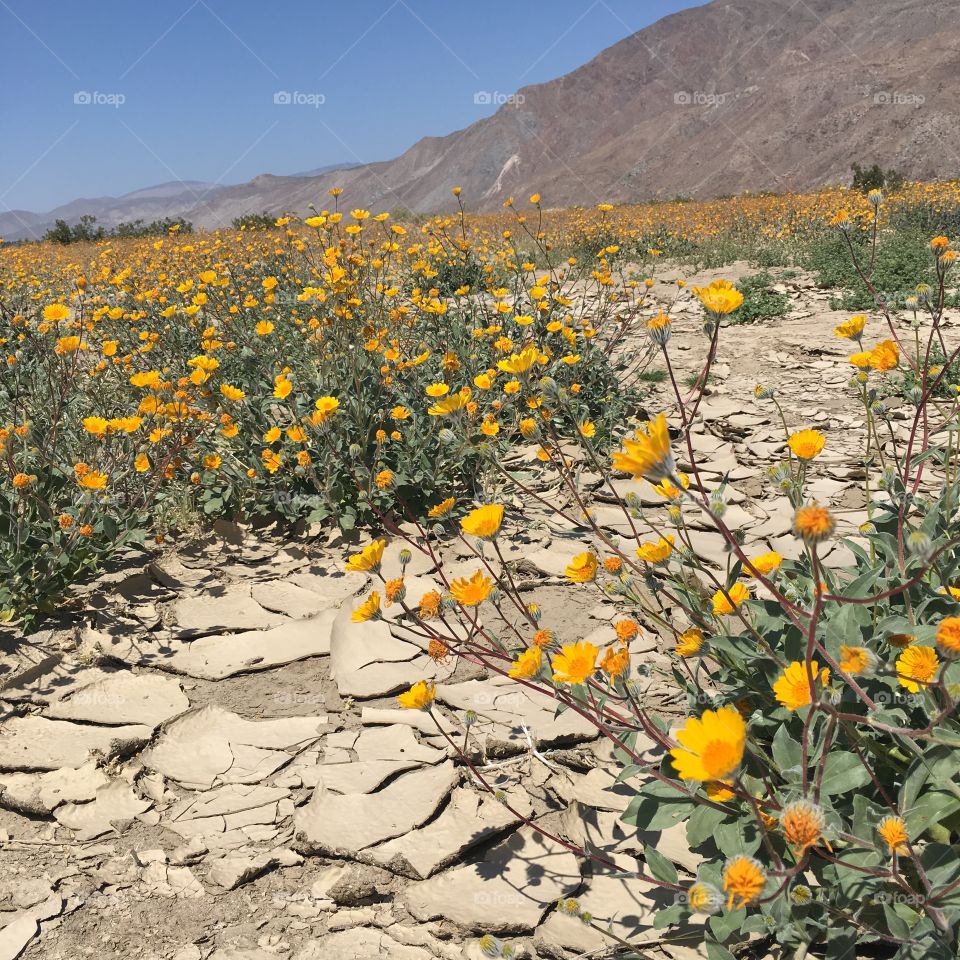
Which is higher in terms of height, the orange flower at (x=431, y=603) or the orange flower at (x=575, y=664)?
the orange flower at (x=431, y=603)

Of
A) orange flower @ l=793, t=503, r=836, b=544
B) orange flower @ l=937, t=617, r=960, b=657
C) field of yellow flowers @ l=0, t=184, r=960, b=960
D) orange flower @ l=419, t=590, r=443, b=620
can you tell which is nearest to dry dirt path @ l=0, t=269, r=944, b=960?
field of yellow flowers @ l=0, t=184, r=960, b=960

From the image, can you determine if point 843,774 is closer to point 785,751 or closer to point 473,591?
point 785,751

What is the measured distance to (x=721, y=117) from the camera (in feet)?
227

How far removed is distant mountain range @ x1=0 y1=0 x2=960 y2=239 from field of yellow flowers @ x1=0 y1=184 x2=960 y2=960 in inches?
468

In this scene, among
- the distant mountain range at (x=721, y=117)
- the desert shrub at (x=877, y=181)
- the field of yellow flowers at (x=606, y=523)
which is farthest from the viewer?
the distant mountain range at (x=721, y=117)

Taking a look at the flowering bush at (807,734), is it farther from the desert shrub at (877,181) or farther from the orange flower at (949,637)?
the desert shrub at (877,181)

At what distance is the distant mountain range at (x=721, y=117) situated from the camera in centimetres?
4828

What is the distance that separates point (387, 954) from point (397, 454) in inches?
94.6

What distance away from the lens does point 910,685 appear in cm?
130

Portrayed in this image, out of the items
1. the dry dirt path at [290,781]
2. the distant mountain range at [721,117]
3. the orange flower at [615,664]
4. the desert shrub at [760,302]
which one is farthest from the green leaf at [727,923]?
the distant mountain range at [721,117]

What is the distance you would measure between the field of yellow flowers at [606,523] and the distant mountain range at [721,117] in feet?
39.0

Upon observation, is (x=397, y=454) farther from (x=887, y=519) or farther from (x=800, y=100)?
(x=800, y=100)

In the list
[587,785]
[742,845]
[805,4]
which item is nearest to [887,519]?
[742,845]

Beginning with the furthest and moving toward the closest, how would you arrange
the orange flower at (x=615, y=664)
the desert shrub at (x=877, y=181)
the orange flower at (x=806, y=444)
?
the desert shrub at (x=877, y=181) < the orange flower at (x=806, y=444) < the orange flower at (x=615, y=664)
